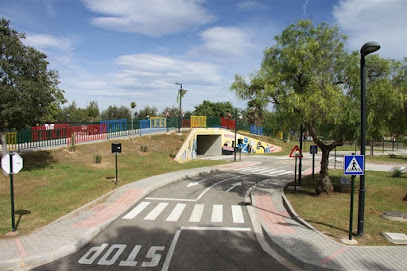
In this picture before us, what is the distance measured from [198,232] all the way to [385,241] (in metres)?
5.41

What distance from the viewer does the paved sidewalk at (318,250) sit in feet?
21.5

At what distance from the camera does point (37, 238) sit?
8.11 meters

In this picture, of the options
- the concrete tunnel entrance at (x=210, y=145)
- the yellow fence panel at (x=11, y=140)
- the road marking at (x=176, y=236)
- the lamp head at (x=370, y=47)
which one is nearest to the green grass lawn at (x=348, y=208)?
the road marking at (x=176, y=236)

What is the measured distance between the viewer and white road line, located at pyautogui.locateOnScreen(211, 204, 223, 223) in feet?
35.1

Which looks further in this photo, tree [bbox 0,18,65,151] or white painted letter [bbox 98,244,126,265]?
tree [bbox 0,18,65,151]

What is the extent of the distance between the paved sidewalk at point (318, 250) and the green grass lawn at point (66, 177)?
7.53 metres

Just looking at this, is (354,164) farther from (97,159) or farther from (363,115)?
(97,159)

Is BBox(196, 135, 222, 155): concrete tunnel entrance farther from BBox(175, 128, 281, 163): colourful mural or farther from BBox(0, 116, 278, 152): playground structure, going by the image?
BBox(0, 116, 278, 152): playground structure

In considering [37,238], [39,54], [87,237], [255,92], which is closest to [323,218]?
[255,92]

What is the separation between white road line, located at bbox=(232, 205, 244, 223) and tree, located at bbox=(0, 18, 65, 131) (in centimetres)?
1117

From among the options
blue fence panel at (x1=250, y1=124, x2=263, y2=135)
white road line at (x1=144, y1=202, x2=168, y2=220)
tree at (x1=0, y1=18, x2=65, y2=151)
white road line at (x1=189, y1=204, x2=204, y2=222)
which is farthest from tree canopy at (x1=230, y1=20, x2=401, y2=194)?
blue fence panel at (x1=250, y1=124, x2=263, y2=135)

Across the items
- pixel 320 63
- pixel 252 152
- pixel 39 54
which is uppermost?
pixel 39 54

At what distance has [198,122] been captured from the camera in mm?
38344

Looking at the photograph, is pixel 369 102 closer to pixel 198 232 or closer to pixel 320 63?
pixel 320 63
